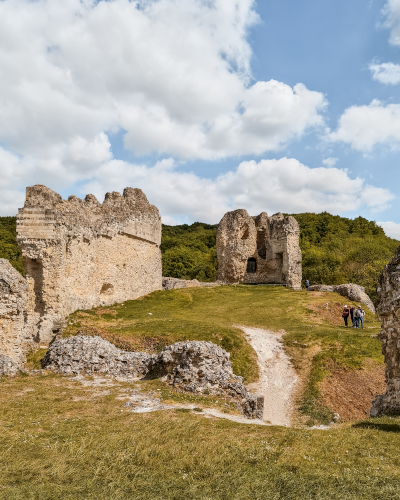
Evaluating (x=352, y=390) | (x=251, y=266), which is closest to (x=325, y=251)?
(x=251, y=266)

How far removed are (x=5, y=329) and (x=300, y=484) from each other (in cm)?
1159

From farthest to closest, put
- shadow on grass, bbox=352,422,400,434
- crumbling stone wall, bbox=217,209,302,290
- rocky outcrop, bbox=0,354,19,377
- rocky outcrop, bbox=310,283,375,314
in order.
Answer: crumbling stone wall, bbox=217,209,302,290
rocky outcrop, bbox=310,283,375,314
rocky outcrop, bbox=0,354,19,377
shadow on grass, bbox=352,422,400,434

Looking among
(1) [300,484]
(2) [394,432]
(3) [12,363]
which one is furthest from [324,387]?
(3) [12,363]

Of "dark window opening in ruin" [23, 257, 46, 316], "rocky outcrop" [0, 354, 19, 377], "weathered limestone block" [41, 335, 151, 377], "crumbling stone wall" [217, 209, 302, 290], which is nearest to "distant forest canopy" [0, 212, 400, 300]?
"crumbling stone wall" [217, 209, 302, 290]

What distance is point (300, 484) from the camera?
4922 millimetres

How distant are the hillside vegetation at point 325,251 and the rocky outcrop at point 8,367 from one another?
33.9m

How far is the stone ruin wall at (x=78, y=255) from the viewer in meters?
17.8

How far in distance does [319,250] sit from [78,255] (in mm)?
39805

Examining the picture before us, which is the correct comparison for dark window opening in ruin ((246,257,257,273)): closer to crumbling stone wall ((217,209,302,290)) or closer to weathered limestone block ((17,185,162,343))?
crumbling stone wall ((217,209,302,290))

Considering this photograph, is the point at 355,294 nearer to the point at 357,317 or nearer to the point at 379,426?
the point at 357,317

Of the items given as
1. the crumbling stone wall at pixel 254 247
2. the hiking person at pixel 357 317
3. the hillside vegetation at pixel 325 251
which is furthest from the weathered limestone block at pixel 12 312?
the hillside vegetation at pixel 325 251

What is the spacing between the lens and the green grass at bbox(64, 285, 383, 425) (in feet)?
49.3

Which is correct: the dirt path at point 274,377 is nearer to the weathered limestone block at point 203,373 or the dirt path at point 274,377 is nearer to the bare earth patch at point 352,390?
the weathered limestone block at point 203,373

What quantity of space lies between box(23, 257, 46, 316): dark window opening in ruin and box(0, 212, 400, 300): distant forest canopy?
103 ft
